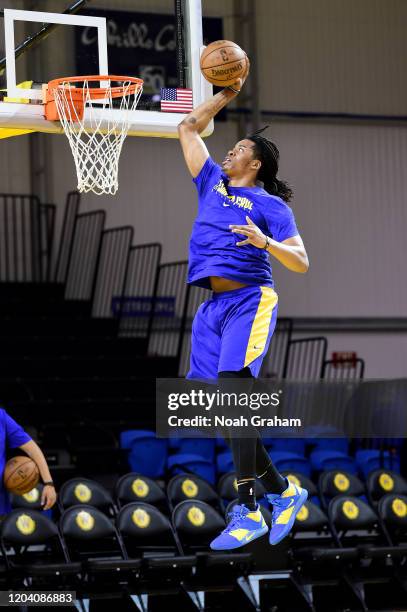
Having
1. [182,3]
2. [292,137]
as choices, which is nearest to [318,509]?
[182,3]

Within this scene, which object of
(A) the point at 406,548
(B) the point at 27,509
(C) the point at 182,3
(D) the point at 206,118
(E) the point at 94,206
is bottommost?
(A) the point at 406,548

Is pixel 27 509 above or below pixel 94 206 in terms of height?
below

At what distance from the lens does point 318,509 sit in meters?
11.5

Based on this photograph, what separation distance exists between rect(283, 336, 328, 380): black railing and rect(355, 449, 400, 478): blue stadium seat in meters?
3.22

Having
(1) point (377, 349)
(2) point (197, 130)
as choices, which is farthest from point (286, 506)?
(1) point (377, 349)

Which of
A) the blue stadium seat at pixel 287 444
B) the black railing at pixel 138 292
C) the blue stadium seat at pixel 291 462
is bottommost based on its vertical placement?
the blue stadium seat at pixel 287 444

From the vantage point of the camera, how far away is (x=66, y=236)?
55.6 ft

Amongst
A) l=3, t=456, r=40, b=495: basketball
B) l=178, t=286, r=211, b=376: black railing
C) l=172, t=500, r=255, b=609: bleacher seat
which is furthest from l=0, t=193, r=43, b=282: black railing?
l=3, t=456, r=40, b=495: basketball

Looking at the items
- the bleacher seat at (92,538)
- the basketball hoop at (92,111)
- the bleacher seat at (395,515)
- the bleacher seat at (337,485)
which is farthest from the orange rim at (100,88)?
the bleacher seat at (395,515)

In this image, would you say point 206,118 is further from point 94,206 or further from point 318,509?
point 94,206

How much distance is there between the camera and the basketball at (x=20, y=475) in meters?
8.83

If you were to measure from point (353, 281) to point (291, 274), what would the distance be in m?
1.17

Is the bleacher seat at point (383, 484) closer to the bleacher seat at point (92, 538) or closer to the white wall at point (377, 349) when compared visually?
the bleacher seat at point (92, 538)

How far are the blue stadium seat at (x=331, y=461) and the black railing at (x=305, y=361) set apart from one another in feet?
13.7
